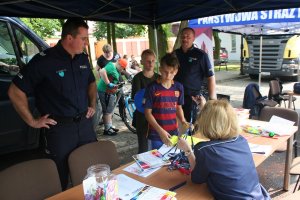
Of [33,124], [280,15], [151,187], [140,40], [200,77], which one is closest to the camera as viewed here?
[151,187]

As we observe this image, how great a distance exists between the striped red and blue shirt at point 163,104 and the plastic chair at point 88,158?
59 cm

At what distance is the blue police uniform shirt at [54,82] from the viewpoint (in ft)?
8.14

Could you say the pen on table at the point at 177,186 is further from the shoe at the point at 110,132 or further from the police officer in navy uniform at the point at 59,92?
the shoe at the point at 110,132

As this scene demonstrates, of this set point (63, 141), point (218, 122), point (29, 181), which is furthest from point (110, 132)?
point (218, 122)

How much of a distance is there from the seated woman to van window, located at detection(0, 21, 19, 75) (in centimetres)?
Answer: 329

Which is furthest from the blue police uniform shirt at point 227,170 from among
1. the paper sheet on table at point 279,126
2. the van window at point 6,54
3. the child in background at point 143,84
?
the van window at point 6,54

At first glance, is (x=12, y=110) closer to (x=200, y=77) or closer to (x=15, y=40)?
(x=15, y=40)

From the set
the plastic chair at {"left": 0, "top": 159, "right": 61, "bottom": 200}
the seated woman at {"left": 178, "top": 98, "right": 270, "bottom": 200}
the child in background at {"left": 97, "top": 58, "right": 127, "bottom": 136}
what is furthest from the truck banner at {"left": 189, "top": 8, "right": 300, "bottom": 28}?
the plastic chair at {"left": 0, "top": 159, "right": 61, "bottom": 200}

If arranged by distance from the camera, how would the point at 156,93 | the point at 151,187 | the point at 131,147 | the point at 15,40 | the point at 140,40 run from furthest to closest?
1. the point at 140,40
2. the point at 131,147
3. the point at 15,40
4. the point at 156,93
5. the point at 151,187

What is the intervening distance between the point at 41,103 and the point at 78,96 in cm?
32

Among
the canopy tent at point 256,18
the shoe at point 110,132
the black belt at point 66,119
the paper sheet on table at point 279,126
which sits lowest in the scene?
the shoe at point 110,132

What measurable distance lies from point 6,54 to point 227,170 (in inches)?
145

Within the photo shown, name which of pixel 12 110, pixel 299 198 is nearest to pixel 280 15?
pixel 299 198

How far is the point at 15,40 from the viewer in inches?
170
